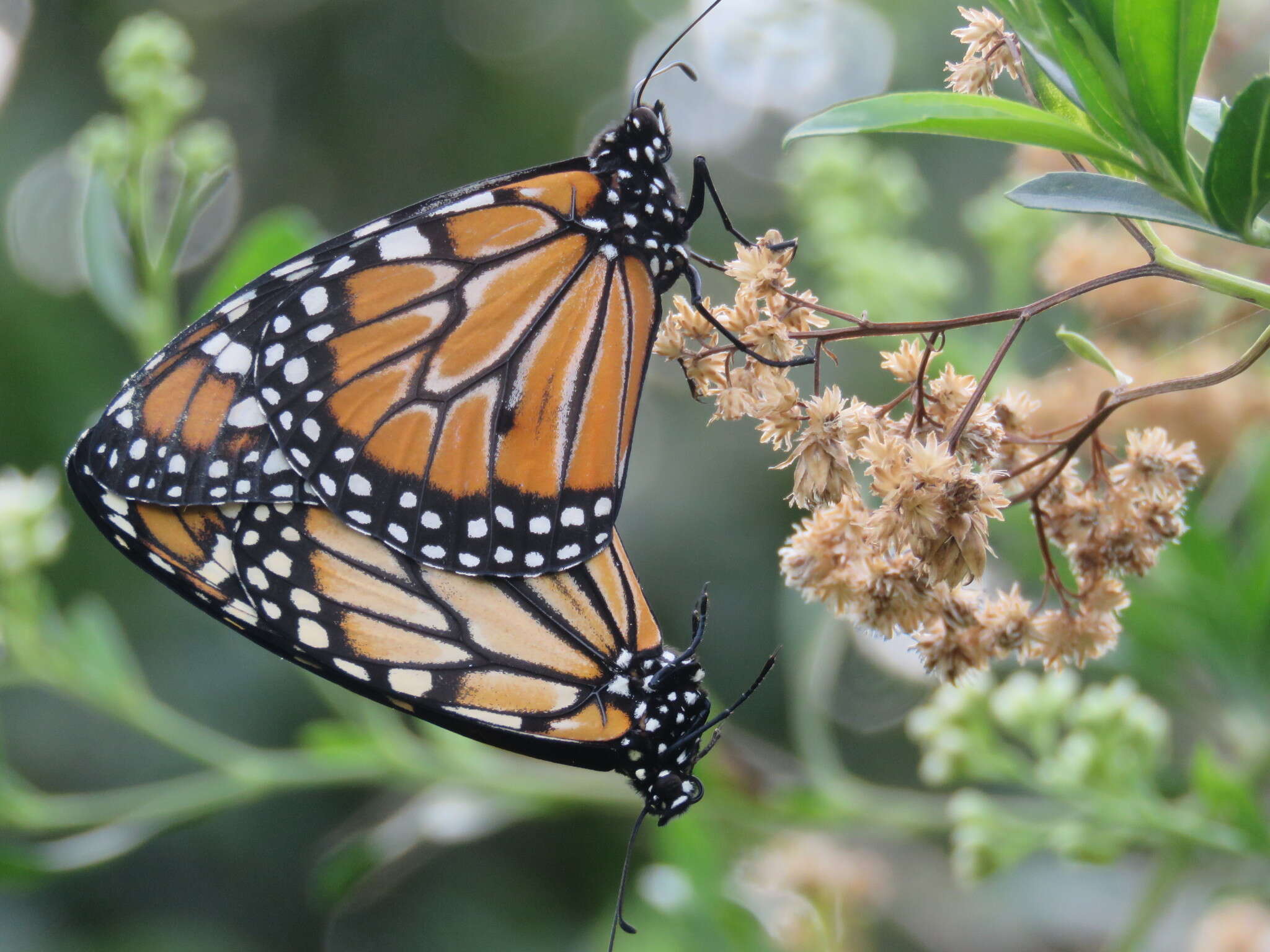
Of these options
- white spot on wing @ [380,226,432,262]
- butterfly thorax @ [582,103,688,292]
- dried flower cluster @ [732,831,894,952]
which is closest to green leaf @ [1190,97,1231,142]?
butterfly thorax @ [582,103,688,292]

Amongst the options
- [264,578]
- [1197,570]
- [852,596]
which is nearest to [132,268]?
[264,578]

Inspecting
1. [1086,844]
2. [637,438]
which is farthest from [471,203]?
[637,438]

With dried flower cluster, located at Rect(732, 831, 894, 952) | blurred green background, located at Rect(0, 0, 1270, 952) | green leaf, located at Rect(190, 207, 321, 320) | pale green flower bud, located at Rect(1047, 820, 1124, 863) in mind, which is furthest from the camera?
blurred green background, located at Rect(0, 0, 1270, 952)

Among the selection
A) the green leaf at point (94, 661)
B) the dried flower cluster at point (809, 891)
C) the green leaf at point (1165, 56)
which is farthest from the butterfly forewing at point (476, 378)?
the dried flower cluster at point (809, 891)

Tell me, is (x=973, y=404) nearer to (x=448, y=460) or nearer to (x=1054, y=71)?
(x=1054, y=71)

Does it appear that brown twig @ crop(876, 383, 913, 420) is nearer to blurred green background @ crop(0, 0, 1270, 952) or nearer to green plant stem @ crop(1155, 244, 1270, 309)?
green plant stem @ crop(1155, 244, 1270, 309)

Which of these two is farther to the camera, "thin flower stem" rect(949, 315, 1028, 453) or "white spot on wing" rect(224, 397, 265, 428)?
"white spot on wing" rect(224, 397, 265, 428)

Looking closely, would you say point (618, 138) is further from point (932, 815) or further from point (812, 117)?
point (932, 815)
